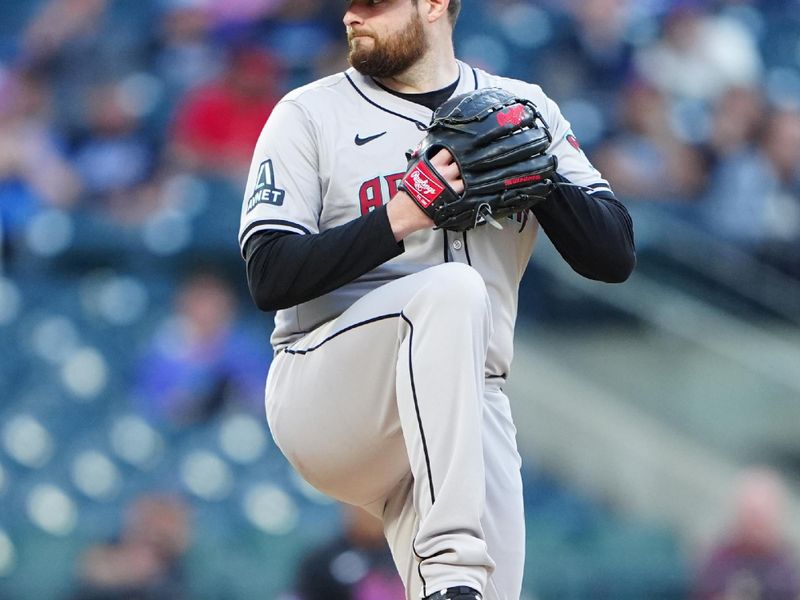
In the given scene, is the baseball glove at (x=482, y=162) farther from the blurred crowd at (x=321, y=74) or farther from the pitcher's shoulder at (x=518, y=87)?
the blurred crowd at (x=321, y=74)

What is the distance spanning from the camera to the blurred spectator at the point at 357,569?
4324mm

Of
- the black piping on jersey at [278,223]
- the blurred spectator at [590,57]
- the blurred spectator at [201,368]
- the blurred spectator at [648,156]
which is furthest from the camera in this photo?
the blurred spectator at [590,57]

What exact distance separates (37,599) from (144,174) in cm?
169

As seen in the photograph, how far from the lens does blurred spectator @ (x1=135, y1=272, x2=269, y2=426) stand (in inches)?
200

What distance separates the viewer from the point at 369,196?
2.34 m

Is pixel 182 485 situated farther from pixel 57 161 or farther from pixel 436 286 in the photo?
pixel 436 286

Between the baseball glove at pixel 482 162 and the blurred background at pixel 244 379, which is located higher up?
the baseball glove at pixel 482 162

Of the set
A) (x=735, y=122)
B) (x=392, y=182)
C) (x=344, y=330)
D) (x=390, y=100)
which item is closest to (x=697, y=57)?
(x=735, y=122)

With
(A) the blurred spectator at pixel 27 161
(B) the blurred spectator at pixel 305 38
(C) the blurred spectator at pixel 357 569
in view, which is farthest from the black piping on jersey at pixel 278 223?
(B) the blurred spectator at pixel 305 38

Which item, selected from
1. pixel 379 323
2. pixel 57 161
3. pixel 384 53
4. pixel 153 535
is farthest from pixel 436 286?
pixel 57 161

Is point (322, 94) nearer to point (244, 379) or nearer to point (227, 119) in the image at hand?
point (244, 379)

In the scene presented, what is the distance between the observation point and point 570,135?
2527mm

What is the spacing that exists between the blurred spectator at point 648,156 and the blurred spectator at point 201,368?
5.35 feet

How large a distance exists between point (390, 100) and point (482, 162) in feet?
1.25
